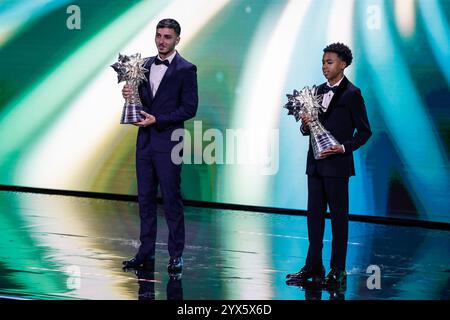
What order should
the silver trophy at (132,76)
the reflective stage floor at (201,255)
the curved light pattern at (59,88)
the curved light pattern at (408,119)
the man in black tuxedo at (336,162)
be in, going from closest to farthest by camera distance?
the reflective stage floor at (201,255), the man in black tuxedo at (336,162), the silver trophy at (132,76), the curved light pattern at (408,119), the curved light pattern at (59,88)

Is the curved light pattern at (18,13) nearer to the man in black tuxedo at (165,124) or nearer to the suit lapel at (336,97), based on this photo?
the man in black tuxedo at (165,124)

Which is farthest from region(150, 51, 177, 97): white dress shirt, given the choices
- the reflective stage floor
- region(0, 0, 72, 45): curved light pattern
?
region(0, 0, 72, 45): curved light pattern

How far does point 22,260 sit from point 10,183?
12.9ft

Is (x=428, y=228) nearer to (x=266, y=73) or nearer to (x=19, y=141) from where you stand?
(x=266, y=73)

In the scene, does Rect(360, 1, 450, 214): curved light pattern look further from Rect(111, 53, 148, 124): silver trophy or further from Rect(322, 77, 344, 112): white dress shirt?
Rect(111, 53, 148, 124): silver trophy

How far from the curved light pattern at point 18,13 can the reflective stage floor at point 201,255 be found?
1766mm

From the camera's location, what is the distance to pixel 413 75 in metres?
8.48

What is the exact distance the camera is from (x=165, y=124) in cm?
612

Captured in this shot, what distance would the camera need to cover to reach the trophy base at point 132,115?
6.08 metres

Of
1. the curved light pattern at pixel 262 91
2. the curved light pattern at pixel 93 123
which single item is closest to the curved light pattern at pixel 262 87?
the curved light pattern at pixel 262 91

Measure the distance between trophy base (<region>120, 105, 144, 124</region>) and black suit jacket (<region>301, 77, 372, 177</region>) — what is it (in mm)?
1044

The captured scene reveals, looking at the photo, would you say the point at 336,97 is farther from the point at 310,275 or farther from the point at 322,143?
the point at 310,275
